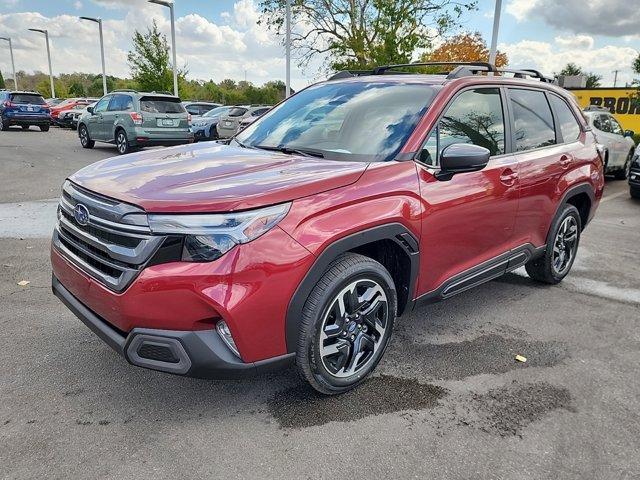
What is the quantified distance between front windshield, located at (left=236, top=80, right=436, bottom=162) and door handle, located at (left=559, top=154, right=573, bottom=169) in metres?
1.68

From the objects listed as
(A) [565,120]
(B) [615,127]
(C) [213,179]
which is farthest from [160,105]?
(C) [213,179]

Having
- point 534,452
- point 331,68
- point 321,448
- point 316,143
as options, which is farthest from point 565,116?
point 331,68

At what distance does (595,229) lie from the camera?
7.52 meters

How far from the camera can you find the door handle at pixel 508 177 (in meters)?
3.71

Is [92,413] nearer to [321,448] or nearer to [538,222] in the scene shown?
[321,448]

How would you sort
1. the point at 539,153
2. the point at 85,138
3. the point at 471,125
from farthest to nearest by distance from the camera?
the point at 85,138 → the point at 539,153 → the point at 471,125

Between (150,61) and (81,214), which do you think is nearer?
(81,214)

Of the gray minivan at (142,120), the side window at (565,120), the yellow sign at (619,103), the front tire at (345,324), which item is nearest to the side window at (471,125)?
the front tire at (345,324)

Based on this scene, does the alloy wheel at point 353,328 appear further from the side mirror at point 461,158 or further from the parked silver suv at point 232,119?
the parked silver suv at point 232,119

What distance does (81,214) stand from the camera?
106 inches

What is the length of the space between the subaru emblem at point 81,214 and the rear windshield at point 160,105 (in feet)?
39.5

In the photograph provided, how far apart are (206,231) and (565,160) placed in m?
3.45

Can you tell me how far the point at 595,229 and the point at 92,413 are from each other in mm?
7107

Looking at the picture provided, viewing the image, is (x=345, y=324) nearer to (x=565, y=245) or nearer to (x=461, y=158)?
(x=461, y=158)
